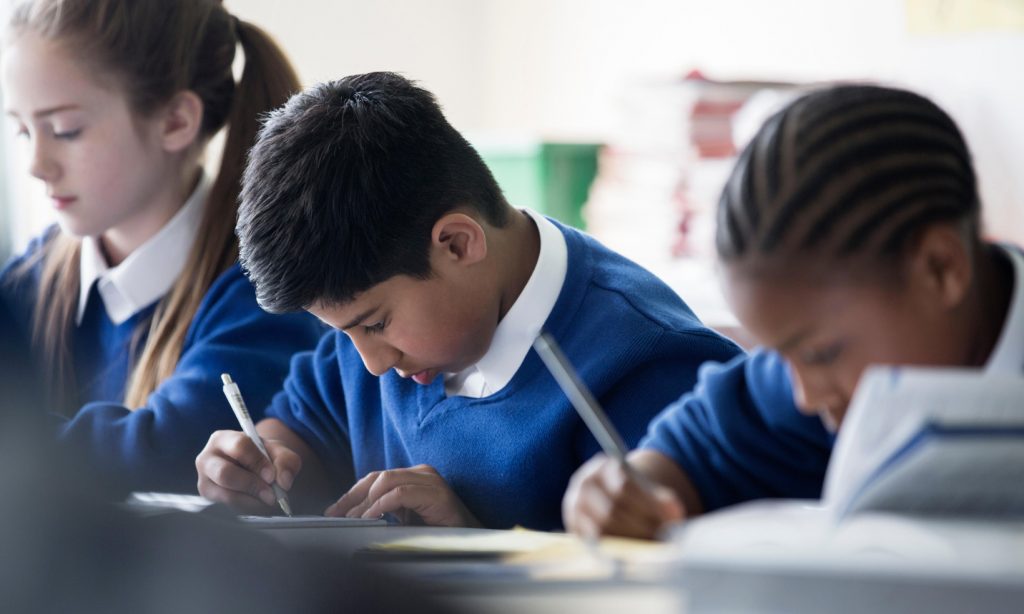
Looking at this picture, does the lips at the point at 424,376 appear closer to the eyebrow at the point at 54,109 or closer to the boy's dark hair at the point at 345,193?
the boy's dark hair at the point at 345,193

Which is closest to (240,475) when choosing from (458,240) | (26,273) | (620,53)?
(458,240)

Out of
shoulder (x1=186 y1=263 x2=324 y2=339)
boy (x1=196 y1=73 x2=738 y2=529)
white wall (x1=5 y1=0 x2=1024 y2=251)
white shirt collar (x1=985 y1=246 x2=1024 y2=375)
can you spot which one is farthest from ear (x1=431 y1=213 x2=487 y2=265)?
white wall (x1=5 y1=0 x2=1024 y2=251)

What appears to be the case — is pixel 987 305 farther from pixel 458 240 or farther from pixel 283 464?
pixel 283 464

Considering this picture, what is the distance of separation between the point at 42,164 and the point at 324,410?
0.44m

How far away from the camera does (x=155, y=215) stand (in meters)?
Result: 1.39

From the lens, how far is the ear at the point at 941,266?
548 millimetres

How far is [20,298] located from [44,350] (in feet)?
0.54

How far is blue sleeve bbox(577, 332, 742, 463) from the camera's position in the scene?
90cm

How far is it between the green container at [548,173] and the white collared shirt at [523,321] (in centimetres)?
130

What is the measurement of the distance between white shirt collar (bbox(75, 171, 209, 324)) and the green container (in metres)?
0.97

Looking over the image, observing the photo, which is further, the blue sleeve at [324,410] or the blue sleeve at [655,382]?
the blue sleeve at [324,410]

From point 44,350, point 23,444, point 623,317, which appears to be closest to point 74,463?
point 23,444

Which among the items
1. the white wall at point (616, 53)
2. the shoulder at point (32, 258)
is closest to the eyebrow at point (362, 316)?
the shoulder at point (32, 258)

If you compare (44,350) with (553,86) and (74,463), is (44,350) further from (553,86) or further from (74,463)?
(553,86)
